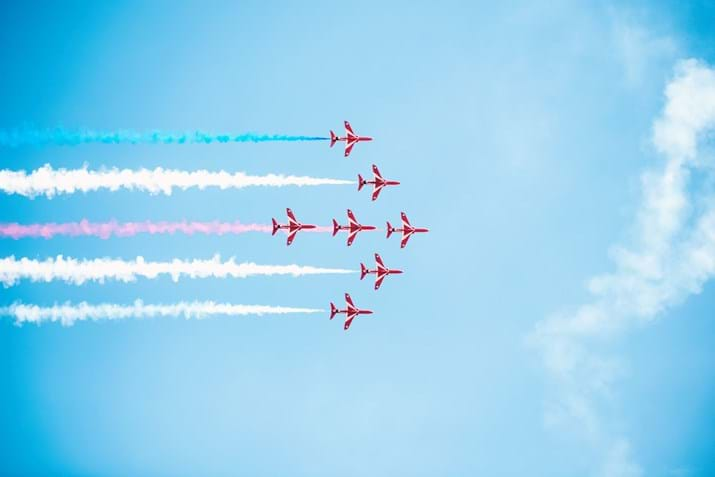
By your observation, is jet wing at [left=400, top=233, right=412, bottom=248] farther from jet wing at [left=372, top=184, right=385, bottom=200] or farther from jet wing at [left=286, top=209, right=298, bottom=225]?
jet wing at [left=286, top=209, right=298, bottom=225]

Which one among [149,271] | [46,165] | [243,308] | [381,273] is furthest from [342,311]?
[46,165]

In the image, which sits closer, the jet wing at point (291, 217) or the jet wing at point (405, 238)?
the jet wing at point (291, 217)

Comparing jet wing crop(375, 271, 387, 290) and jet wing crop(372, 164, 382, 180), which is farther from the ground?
jet wing crop(372, 164, 382, 180)

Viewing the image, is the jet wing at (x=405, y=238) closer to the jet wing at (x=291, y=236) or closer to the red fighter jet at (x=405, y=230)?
the red fighter jet at (x=405, y=230)

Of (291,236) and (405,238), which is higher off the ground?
(405,238)

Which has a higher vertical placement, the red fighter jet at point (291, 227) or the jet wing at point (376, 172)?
the jet wing at point (376, 172)

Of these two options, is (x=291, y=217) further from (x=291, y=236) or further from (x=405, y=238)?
(x=405, y=238)

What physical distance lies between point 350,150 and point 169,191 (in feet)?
55.8

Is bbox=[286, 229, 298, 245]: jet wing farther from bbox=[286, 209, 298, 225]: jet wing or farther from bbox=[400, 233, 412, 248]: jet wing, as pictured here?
bbox=[400, 233, 412, 248]: jet wing

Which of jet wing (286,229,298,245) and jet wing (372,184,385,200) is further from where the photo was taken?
jet wing (372,184,385,200)

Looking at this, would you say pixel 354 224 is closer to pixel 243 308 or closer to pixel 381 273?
pixel 381 273

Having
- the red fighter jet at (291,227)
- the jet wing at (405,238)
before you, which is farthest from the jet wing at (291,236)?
the jet wing at (405,238)

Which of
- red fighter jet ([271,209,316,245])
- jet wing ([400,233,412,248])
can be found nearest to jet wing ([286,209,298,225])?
red fighter jet ([271,209,316,245])

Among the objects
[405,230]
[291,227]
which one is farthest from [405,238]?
[291,227]
